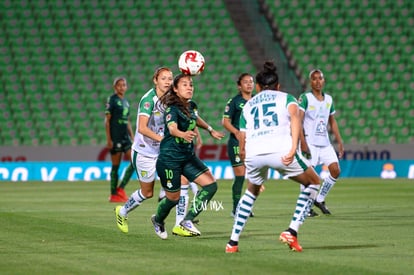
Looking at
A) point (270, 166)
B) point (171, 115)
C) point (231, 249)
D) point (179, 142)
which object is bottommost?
point (231, 249)

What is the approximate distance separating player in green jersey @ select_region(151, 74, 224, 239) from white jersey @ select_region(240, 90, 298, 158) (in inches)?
53.2

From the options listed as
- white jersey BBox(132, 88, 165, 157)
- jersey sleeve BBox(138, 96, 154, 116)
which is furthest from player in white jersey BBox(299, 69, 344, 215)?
jersey sleeve BBox(138, 96, 154, 116)

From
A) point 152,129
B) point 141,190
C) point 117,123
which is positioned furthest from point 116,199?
point 141,190

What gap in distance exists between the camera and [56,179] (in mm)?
29281

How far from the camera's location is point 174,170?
38.6 ft

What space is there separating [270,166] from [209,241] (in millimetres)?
1820

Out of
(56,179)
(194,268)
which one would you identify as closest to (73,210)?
(194,268)

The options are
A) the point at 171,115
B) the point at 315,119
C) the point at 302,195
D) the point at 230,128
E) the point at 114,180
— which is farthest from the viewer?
the point at 114,180

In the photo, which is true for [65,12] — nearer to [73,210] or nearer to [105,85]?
[105,85]

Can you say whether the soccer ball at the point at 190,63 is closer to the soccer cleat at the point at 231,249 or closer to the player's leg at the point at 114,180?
the soccer cleat at the point at 231,249

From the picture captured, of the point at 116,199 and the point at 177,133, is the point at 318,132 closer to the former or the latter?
the point at 116,199

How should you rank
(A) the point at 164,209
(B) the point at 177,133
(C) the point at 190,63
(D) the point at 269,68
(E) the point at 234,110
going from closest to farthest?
(D) the point at 269,68 → (B) the point at 177,133 → (A) the point at 164,209 → (C) the point at 190,63 → (E) the point at 234,110

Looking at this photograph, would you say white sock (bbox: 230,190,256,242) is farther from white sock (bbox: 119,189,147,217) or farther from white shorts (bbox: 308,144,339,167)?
white shorts (bbox: 308,144,339,167)

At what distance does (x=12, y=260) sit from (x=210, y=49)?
24740mm
